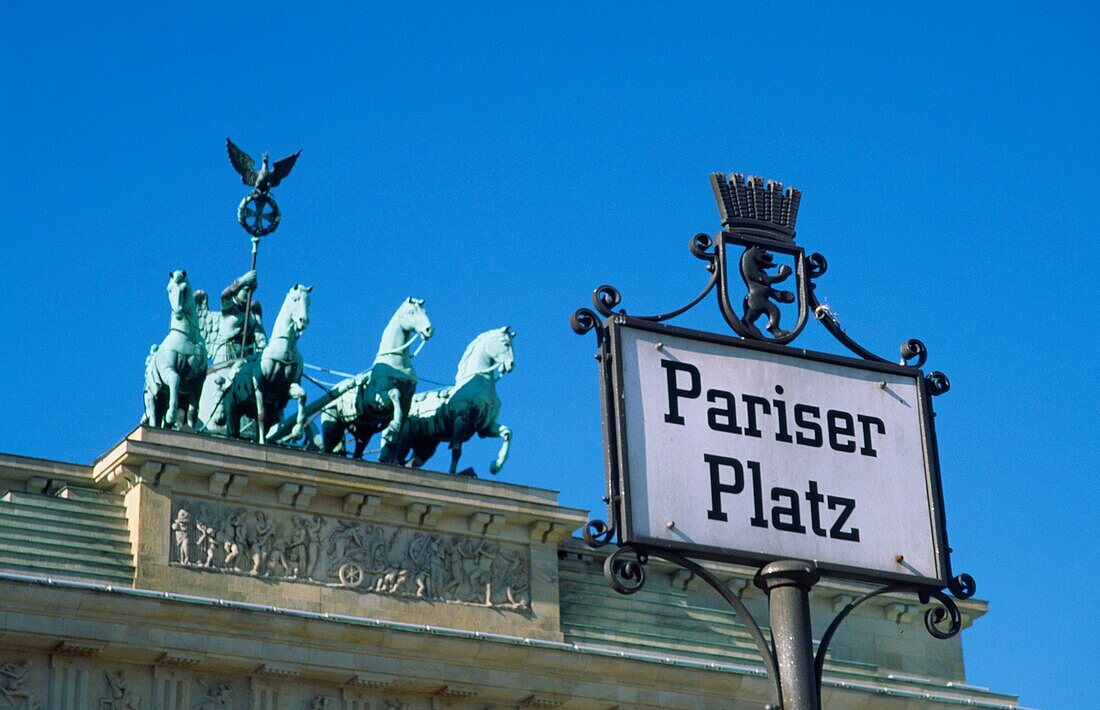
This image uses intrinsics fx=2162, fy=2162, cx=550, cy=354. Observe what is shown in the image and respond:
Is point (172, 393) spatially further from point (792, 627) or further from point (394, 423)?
point (792, 627)

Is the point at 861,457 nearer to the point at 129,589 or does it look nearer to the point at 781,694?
the point at 781,694

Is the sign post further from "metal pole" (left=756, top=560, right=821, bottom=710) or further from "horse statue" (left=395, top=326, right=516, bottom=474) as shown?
"horse statue" (left=395, top=326, right=516, bottom=474)

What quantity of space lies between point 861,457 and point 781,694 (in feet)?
2.11

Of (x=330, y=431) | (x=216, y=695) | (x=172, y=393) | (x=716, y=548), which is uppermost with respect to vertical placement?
(x=330, y=431)

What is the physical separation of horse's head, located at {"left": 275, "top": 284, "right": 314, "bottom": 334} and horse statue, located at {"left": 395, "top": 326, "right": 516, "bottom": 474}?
261 cm

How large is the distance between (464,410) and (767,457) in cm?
3180

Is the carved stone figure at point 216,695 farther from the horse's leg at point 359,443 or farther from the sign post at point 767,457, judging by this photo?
the sign post at point 767,457

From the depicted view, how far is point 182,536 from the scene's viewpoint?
33625 millimetres

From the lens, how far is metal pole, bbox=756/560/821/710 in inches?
209

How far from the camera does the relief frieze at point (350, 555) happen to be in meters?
33.9

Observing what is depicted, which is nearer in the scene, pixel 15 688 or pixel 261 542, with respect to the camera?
pixel 15 688

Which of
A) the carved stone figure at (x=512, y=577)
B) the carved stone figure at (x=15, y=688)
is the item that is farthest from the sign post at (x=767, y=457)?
the carved stone figure at (x=512, y=577)

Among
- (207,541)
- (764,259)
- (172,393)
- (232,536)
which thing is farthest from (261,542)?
(764,259)

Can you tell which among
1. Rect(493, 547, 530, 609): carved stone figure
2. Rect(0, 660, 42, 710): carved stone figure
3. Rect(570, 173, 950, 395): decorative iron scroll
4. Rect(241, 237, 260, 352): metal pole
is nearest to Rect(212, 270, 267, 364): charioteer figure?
Rect(241, 237, 260, 352): metal pole
